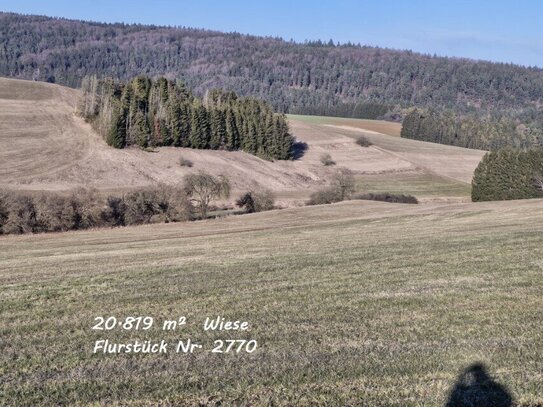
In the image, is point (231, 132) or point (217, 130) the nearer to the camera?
point (217, 130)

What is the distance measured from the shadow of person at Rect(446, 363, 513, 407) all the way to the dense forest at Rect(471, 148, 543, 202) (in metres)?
73.1

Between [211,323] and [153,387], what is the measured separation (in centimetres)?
356

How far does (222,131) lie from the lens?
352 ft

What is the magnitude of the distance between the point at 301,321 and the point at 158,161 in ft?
269

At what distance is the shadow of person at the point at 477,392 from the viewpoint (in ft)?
24.5

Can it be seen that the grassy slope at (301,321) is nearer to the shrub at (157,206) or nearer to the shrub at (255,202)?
the shrub at (157,206)

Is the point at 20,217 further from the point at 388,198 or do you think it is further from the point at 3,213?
the point at 388,198

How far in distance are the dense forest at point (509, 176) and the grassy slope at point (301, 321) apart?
56485 mm

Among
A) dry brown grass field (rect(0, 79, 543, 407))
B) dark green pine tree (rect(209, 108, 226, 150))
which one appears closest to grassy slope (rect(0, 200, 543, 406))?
dry brown grass field (rect(0, 79, 543, 407))

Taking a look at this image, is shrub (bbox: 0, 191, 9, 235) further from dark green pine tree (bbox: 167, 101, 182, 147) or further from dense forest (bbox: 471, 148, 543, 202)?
dense forest (bbox: 471, 148, 543, 202)

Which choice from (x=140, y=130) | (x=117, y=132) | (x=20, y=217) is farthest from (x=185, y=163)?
(x=20, y=217)

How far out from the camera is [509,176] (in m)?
79.1

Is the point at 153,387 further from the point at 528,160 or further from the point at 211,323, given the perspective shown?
the point at 528,160

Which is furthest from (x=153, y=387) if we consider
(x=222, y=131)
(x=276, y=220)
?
(x=222, y=131)
